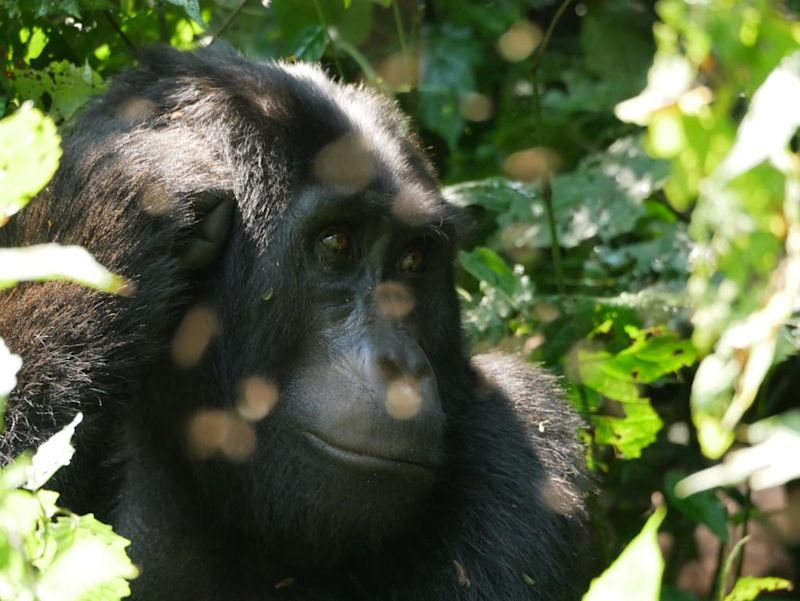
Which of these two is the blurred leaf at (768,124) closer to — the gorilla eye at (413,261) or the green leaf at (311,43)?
the gorilla eye at (413,261)

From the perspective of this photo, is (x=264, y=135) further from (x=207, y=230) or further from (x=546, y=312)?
(x=546, y=312)

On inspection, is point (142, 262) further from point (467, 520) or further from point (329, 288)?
point (467, 520)

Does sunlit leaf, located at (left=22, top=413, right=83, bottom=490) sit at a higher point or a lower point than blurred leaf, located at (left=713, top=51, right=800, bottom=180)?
lower

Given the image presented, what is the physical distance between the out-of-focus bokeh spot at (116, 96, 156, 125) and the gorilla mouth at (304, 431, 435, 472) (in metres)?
0.88

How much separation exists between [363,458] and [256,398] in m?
0.33

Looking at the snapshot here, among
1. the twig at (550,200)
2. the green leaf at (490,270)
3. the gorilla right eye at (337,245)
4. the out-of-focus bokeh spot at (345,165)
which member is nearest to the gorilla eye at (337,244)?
the gorilla right eye at (337,245)

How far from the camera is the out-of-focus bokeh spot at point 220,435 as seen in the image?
107 inches

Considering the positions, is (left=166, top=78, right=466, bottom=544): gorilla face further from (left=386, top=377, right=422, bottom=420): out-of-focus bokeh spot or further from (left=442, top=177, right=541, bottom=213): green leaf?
(left=442, top=177, right=541, bottom=213): green leaf

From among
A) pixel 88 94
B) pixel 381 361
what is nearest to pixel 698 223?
pixel 381 361

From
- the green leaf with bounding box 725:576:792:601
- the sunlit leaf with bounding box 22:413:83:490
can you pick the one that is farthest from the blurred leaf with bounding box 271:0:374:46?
the sunlit leaf with bounding box 22:413:83:490

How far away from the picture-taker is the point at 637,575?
1.02 metres

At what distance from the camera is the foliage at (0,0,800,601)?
98 cm

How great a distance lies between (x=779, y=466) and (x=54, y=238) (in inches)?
77.6

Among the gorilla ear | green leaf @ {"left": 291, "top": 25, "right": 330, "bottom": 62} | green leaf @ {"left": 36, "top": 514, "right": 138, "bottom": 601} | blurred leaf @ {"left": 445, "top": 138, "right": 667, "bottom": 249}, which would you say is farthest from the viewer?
blurred leaf @ {"left": 445, "top": 138, "right": 667, "bottom": 249}
